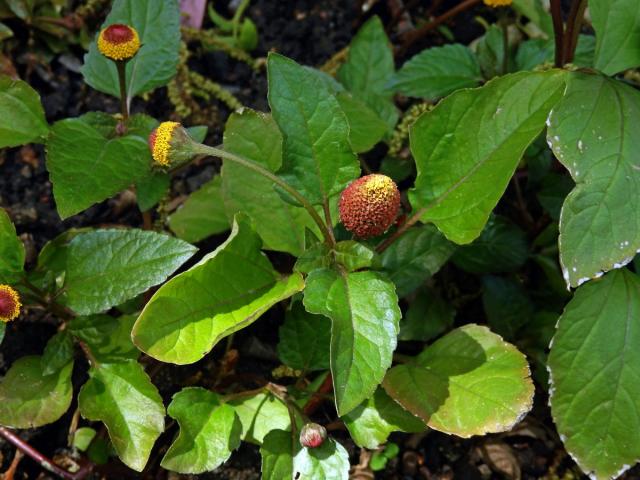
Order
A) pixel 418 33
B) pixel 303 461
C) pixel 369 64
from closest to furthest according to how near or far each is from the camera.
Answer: pixel 303 461
pixel 369 64
pixel 418 33

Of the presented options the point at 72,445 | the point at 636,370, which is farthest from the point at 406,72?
the point at 72,445

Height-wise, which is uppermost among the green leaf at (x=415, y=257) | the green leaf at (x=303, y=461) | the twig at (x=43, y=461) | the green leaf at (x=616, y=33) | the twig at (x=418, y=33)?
the green leaf at (x=616, y=33)

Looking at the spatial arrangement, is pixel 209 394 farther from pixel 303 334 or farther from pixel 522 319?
pixel 522 319

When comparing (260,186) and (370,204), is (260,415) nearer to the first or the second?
(260,186)

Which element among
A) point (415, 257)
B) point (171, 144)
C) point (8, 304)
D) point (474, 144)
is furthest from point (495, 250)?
point (8, 304)

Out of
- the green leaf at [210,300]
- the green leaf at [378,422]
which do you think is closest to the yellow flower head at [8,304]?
the green leaf at [210,300]

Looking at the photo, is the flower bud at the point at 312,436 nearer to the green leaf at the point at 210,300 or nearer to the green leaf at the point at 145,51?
the green leaf at the point at 210,300

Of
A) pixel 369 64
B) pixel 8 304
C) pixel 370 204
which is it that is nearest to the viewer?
pixel 370 204
